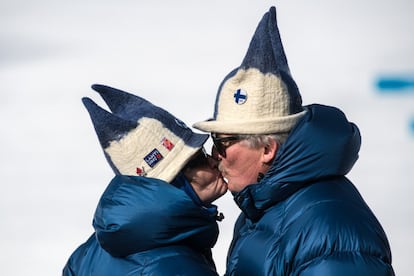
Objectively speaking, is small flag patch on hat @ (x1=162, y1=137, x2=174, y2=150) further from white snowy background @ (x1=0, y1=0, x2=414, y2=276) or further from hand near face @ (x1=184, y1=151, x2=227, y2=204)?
white snowy background @ (x1=0, y1=0, x2=414, y2=276)

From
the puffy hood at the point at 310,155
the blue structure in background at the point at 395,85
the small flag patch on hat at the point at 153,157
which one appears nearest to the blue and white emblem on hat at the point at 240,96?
the puffy hood at the point at 310,155

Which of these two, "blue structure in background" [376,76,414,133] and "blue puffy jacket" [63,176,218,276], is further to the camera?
"blue structure in background" [376,76,414,133]

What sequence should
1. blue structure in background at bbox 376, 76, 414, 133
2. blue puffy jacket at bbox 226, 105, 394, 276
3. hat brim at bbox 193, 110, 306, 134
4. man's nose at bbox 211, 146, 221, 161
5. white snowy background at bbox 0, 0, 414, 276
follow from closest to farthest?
blue puffy jacket at bbox 226, 105, 394, 276
hat brim at bbox 193, 110, 306, 134
man's nose at bbox 211, 146, 221, 161
white snowy background at bbox 0, 0, 414, 276
blue structure in background at bbox 376, 76, 414, 133

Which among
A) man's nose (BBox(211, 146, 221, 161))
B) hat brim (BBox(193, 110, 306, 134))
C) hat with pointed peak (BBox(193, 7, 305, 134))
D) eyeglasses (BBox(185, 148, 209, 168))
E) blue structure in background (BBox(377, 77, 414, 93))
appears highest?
hat with pointed peak (BBox(193, 7, 305, 134))

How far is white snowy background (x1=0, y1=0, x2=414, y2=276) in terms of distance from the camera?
13.2 ft

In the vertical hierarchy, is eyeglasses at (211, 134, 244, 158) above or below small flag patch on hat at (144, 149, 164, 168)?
above

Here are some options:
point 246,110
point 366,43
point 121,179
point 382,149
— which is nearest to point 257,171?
point 246,110

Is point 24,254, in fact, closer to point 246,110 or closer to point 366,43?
point 366,43

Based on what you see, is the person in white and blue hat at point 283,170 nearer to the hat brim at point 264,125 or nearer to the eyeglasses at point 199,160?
the hat brim at point 264,125

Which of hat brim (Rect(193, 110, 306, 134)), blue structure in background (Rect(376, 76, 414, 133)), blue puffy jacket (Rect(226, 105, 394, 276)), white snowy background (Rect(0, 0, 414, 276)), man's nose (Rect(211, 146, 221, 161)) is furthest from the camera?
blue structure in background (Rect(376, 76, 414, 133))

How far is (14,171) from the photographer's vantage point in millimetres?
4387

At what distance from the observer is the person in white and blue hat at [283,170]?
2.19m

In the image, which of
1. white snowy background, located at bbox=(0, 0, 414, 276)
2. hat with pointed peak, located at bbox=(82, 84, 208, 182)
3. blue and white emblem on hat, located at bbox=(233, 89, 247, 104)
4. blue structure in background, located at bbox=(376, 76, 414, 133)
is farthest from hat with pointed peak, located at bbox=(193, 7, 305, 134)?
blue structure in background, located at bbox=(376, 76, 414, 133)

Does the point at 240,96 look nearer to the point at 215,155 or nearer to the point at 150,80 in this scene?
the point at 215,155
